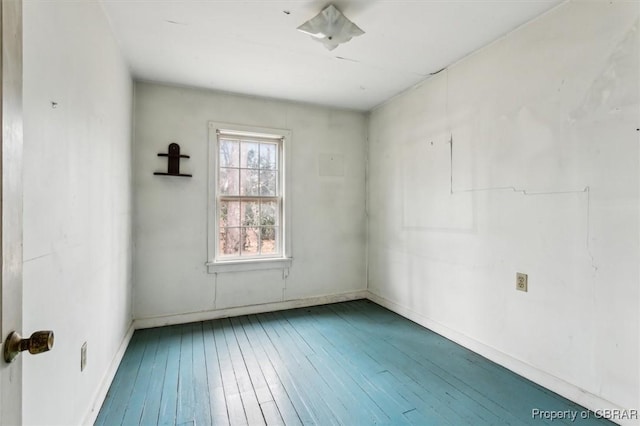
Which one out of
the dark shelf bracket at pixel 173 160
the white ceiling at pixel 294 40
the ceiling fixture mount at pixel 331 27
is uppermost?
the white ceiling at pixel 294 40

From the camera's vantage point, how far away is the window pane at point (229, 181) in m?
3.45

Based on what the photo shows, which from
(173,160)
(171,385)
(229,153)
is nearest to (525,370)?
(171,385)

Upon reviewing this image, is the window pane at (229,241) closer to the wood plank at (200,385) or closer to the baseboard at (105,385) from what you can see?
the wood plank at (200,385)

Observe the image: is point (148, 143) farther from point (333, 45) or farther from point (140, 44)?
point (333, 45)

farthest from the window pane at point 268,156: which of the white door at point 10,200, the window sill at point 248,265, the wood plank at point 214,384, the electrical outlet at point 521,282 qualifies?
the white door at point 10,200

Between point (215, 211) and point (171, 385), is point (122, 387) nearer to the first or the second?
point (171, 385)

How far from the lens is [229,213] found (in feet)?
11.4

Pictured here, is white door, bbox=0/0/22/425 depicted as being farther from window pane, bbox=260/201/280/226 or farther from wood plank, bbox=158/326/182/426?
window pane, bbox=260/201/280/226

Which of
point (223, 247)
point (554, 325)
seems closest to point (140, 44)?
point (223, 247)

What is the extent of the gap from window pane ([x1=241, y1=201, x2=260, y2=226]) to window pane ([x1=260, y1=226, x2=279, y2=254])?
0.14 m

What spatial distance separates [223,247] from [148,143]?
4.40 feet

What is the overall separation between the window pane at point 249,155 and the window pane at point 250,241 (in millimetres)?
766

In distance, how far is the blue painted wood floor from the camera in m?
1.79

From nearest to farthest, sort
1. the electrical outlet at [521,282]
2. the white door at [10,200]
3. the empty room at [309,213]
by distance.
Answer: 1. the white door at [10,200]
2. the empty room at [309,213]
3. the electrical outlet at [521,282]
